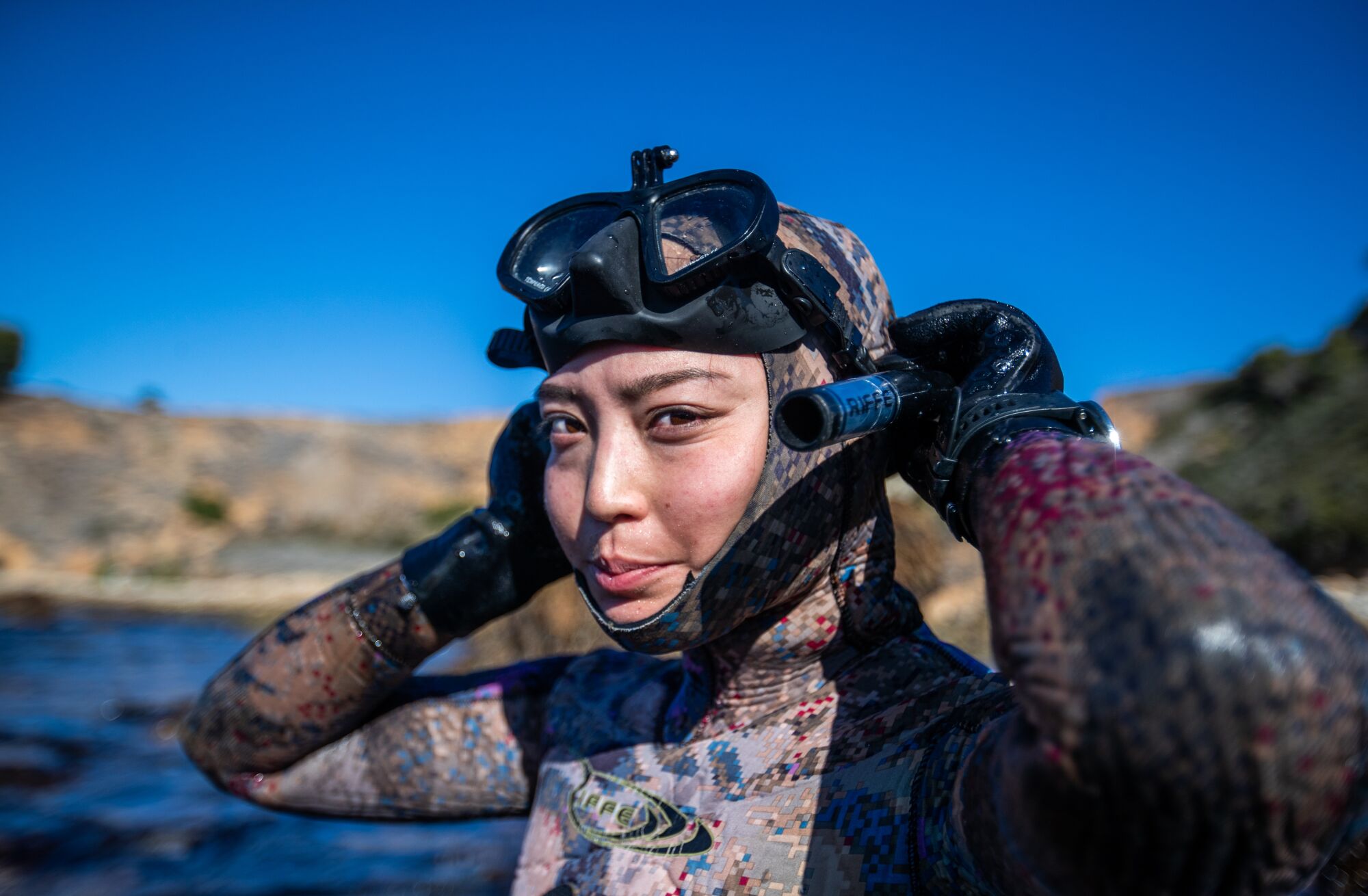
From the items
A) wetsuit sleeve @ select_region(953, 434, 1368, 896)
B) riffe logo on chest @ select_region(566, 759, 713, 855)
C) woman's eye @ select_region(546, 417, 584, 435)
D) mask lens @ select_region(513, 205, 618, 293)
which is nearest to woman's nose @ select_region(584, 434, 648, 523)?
woman's eye @ select_region(546, 417, 584, 435)

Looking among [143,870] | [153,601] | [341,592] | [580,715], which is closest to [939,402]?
[580,715]

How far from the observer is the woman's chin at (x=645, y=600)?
5.50 feet

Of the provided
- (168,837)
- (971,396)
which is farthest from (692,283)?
(168,837)

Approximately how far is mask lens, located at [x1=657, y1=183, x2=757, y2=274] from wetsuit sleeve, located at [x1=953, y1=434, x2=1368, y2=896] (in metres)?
0.94

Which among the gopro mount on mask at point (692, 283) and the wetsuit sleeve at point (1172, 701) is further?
the gopro mount on mask at point (692, 283)

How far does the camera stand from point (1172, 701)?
0.85 metres

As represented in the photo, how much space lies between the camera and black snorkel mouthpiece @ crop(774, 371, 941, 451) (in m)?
1.36

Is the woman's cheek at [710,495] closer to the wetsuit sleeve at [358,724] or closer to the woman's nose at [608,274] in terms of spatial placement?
the woman's nose at [608,274]

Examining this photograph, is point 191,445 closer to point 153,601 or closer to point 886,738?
point 153,601

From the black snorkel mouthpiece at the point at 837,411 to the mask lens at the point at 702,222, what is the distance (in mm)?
410

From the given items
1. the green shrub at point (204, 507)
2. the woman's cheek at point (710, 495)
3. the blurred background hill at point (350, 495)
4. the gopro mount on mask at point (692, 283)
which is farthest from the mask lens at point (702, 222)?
the green shrub at point (204, 507)

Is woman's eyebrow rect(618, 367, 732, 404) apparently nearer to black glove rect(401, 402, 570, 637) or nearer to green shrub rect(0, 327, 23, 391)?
black glove rect(401, 402, 570, 637)

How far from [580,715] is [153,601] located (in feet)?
53.4

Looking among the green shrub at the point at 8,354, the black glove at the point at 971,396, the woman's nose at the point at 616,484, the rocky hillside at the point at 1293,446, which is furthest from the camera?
the green shrub at the point at 8,354
